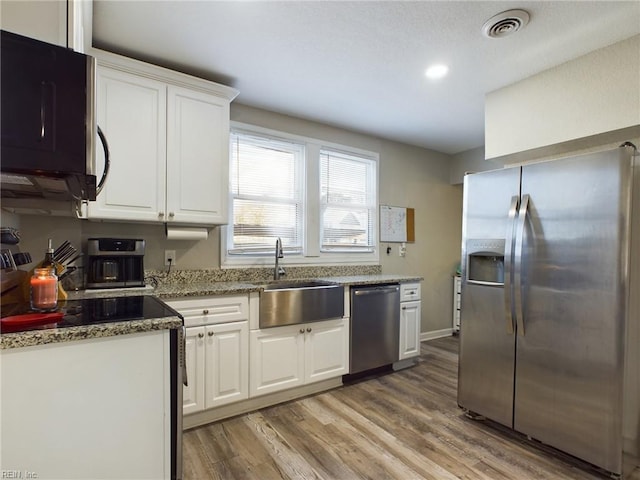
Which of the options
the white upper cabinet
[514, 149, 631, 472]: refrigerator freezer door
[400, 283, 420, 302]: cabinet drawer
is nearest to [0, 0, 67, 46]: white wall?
the white upper cabinet

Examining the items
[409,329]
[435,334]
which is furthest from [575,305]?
[435,334]

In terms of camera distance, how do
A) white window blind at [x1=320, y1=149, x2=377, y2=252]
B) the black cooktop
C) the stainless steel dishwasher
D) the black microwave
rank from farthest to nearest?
1. white window blind at [x1=320, y1=149, x2=377, y2=252]
2. the stainless steel dishwasher
3. the black cooktop
4. the black microwave

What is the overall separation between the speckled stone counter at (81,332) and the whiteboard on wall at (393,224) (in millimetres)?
3178

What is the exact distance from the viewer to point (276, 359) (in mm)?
2598

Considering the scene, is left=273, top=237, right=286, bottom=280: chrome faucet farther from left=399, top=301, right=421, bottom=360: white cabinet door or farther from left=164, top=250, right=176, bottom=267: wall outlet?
left=399, top=301, right=421, bottom=360: white cabinet door

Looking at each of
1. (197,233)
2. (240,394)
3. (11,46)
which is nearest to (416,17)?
(11,46)

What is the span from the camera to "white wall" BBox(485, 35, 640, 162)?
2.01 m

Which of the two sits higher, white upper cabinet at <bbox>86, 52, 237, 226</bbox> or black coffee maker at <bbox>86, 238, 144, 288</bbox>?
white upper cabinet at <bbox>86, 52, 237, 226</bbox>

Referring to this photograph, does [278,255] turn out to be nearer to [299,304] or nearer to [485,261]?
[299,304]

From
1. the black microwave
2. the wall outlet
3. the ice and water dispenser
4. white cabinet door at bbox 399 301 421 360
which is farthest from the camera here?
white cabinet door at bbox 399 301 421 360

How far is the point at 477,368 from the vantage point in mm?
2387

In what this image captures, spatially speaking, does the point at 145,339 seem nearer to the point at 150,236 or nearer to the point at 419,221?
the point at 150,236

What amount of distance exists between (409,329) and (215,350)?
199 centimetres

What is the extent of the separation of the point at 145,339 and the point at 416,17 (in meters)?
2.07
